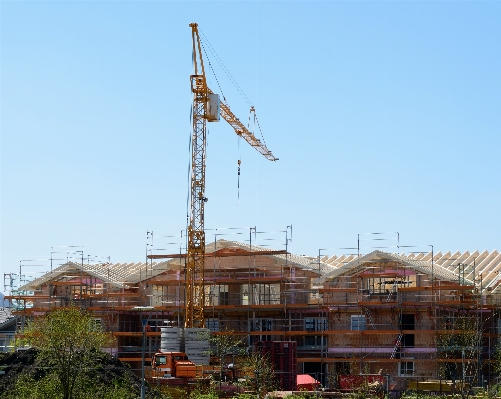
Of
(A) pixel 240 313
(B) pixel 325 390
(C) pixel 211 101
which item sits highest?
(C) pixel 211 101

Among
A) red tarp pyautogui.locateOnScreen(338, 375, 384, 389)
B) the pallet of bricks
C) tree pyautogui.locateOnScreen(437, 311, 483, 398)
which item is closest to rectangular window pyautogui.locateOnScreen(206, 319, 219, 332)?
the pallet of bricks

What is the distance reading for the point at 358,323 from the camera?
65562 millimetres

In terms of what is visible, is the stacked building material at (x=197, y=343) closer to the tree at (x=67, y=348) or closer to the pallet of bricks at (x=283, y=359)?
the pallet of bricks at (x=283, y=359)

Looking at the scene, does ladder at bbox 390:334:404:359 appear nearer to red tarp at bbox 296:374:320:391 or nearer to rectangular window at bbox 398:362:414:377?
rectangular window at bbox 398:362:414:377

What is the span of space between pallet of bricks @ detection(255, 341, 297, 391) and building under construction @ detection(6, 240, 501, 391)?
0.28 m

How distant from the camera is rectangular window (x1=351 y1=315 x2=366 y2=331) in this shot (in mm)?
65312

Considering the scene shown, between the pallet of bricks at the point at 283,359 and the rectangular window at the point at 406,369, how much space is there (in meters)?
8.81

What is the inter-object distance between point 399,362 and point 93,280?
2587 centimetres

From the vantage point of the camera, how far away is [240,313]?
69.8 m

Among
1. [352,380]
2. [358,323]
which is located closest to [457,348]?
[352,380]

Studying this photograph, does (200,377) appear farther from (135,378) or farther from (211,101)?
(211,101)

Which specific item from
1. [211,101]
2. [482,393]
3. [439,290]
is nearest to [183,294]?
[211,101]

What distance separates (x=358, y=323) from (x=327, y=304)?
2585 mm

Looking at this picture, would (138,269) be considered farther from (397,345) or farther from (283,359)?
(397,345)
